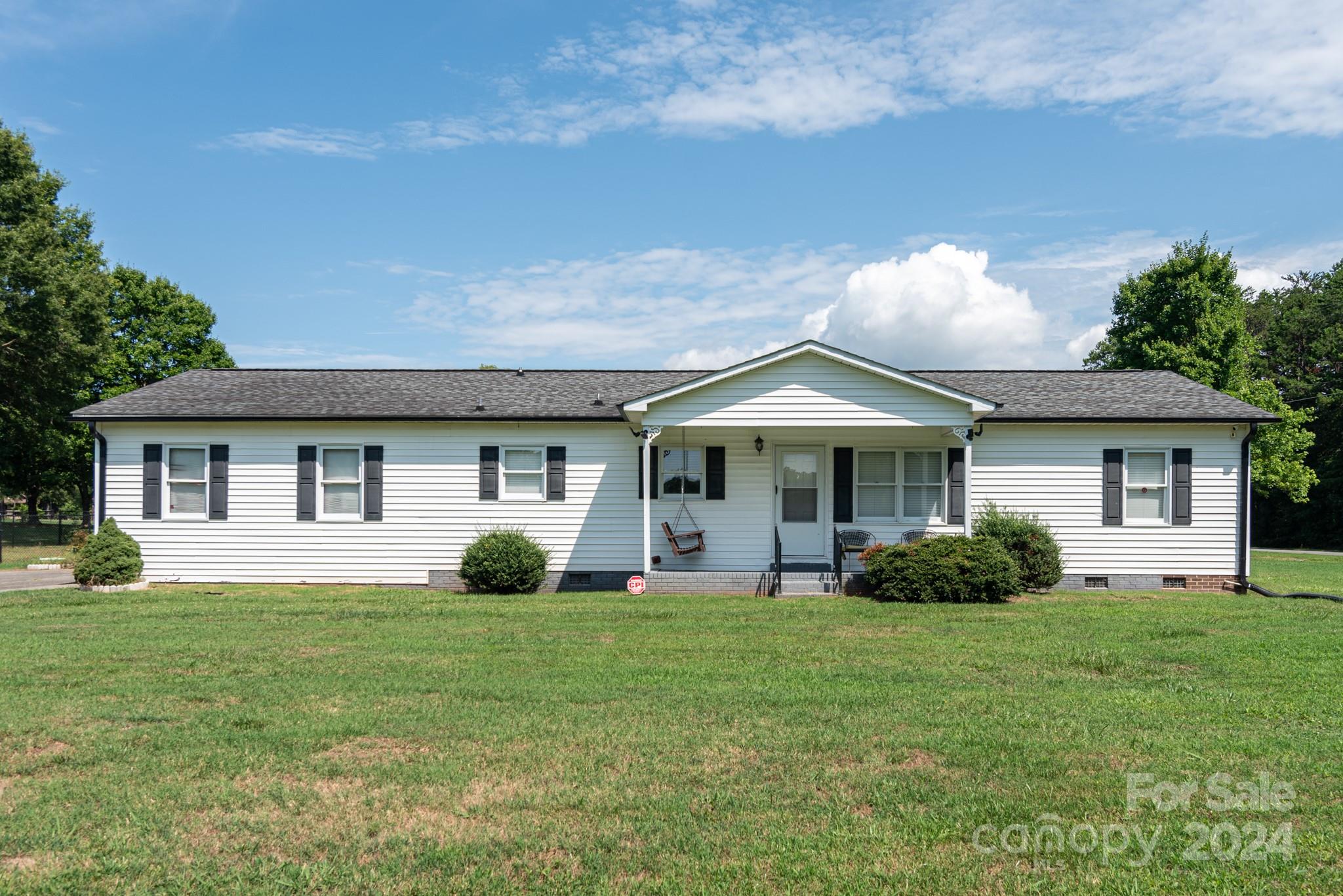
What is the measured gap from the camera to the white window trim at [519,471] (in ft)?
57.8

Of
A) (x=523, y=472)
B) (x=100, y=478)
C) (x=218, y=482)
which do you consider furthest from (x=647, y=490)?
(x=100, y=478)

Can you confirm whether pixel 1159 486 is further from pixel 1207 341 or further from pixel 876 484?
pixel 1207 341

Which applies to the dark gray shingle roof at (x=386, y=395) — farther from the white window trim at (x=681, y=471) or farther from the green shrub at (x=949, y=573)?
the green shrub at (x=949, y=573)

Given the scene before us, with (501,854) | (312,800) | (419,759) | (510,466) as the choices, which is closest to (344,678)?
(419,759)

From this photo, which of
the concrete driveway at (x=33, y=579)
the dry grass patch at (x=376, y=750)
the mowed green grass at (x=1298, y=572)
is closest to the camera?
the dry grass patch at (x=376, y=750)

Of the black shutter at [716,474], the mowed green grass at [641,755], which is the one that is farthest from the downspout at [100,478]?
the black shutter at [716,474]

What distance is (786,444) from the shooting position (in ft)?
59.0

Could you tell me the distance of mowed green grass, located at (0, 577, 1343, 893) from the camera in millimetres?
4289

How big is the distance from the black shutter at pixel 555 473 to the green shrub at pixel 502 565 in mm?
1281

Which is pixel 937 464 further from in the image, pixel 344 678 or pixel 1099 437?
pixel 344 678

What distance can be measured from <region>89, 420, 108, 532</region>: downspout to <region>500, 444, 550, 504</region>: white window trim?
796cm

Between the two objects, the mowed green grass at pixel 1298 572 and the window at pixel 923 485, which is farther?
the mowed green grass at pixel 1298 572

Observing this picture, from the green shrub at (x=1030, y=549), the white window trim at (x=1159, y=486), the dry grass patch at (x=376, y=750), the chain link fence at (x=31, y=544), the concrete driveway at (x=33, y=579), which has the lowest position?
the chain link fence at (x=31, y=544)

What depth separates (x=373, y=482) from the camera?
17609 mm
